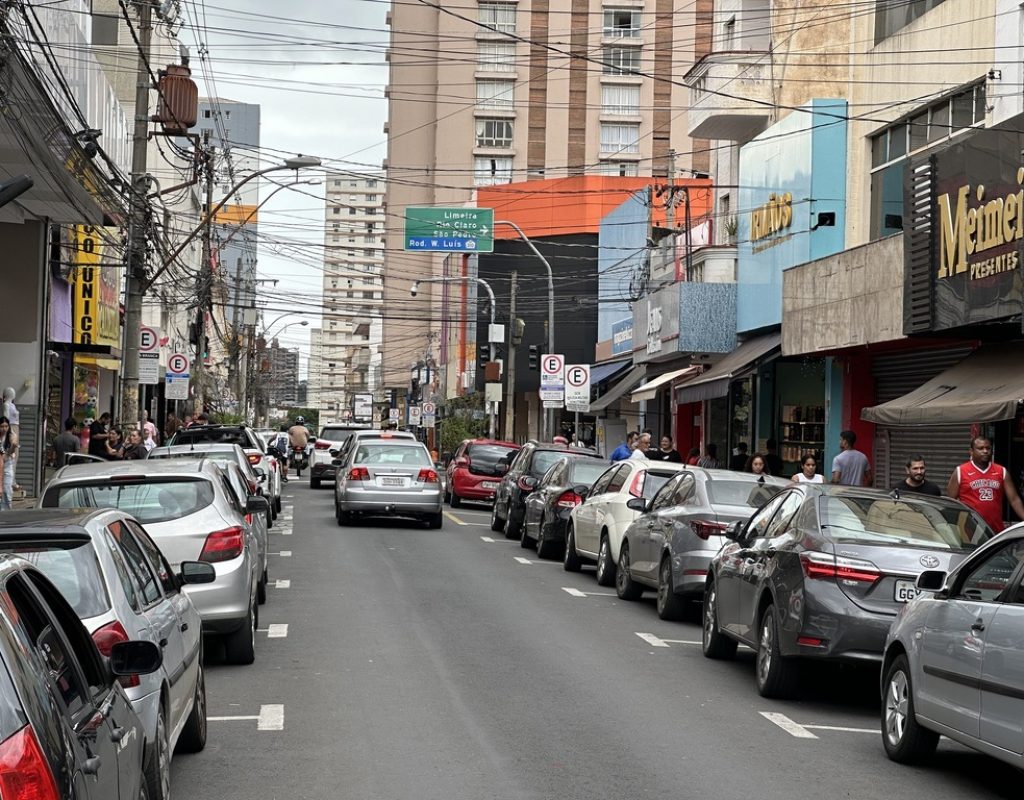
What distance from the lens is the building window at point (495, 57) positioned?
286 ft

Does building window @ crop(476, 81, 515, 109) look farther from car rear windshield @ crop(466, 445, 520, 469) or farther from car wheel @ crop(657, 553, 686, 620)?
car wheel @ crop(657, 553, 686, 620)

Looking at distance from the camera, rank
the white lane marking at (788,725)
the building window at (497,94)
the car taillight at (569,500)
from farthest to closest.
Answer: the building window at (497,94) → the car taillight at (569,500) → the white lane marking at (788,725)

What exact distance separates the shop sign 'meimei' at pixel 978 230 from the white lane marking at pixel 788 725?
879cm

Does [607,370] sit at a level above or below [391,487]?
above

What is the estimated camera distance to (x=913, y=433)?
24219 mm

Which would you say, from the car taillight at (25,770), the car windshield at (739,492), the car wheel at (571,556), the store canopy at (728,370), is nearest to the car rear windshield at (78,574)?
the car taillight at (25,770)

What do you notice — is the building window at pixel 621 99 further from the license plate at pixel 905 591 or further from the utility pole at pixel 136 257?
the license plate at pixel 905 591

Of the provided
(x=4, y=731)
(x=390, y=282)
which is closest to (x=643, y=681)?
(x=4, y=731)

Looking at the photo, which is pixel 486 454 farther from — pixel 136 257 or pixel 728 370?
pixel 136 257

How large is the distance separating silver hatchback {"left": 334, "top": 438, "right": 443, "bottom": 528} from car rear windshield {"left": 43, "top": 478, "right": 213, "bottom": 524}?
47.6 feet

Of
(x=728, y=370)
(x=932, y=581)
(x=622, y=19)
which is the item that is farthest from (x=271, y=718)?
(x=622, y=19)

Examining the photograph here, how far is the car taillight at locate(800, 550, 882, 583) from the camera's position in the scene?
10094mm

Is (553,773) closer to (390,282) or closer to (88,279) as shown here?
(88,279)

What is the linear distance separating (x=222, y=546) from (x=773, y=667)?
13.6 feet
